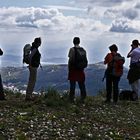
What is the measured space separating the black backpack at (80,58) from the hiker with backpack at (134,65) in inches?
121

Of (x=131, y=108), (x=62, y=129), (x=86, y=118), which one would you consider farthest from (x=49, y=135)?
(x=131, y=108)

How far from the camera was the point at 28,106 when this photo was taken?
18125mm

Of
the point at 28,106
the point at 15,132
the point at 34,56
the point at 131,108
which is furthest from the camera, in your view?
the point at 131,108

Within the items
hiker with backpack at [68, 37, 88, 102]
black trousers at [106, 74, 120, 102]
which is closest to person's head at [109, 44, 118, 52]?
black trousers at [106, 74, 120, 102]

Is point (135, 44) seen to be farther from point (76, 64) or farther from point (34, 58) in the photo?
point (34, 58)

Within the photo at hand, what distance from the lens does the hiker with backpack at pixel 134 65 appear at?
2216 centimetres

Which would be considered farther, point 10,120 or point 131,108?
point 131,108

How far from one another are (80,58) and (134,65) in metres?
3.78

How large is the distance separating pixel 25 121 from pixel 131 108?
22.4 ft

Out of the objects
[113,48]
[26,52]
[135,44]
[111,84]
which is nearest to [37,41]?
[26,52]

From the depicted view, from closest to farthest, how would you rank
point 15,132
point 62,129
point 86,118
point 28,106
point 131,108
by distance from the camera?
1. point 15,132
2. point 62,129
3. point 86,118
4. point 28,106
5. point 131,108

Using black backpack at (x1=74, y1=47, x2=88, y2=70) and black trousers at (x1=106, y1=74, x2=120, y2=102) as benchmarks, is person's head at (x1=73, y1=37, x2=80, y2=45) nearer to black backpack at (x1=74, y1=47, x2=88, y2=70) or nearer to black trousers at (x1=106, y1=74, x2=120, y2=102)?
black backpack at (x1=74, y1=47, x2=88, y2=70)

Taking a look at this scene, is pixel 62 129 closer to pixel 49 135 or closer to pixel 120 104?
pixel 49 135

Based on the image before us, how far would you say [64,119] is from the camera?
1623 cm
